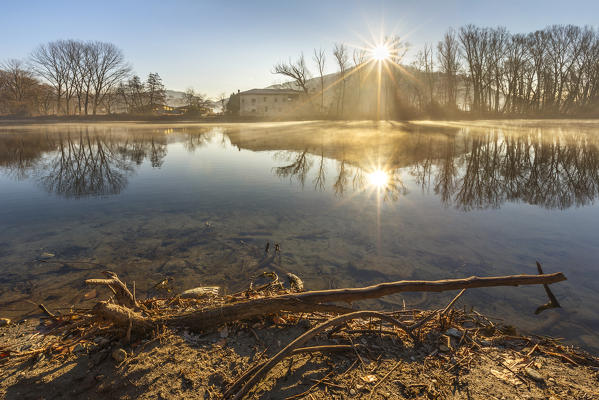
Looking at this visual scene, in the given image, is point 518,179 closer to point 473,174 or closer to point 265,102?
point 473,174

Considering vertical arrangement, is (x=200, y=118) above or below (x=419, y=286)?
above

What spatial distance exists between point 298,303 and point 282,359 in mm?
426

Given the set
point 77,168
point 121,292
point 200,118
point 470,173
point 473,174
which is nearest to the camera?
point 121,292

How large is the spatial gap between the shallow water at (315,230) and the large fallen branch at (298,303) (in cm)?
96

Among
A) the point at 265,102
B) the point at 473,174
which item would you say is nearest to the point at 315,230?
the point at 473,174

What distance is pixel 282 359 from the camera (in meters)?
1.80

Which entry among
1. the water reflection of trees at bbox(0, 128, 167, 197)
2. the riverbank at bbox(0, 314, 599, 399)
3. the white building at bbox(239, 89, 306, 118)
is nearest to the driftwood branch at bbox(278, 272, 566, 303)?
the riverbank at bbox(0, 314, 599, 399)

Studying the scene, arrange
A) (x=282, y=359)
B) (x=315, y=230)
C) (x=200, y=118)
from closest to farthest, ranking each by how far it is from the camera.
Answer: (x=282, y=359), (x=315, y=230), (x=200, y=118)

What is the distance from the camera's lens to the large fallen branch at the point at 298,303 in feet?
6.74

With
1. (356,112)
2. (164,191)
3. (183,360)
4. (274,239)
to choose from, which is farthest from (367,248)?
(356,112)

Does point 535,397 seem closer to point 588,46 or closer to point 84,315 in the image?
point 84,315

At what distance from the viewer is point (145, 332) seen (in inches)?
83.0

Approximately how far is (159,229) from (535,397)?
4.99 metres

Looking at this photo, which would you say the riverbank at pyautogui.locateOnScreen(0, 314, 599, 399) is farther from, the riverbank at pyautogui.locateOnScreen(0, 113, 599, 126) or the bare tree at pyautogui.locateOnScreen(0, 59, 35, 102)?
the bare tree at pyautogui.locateOnScreen(0, 59, 35, 102)
